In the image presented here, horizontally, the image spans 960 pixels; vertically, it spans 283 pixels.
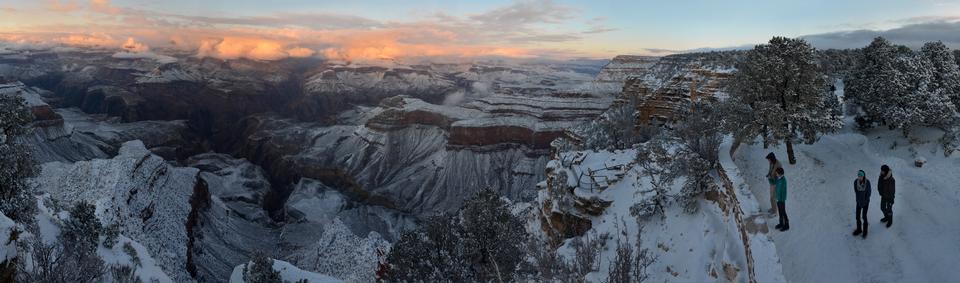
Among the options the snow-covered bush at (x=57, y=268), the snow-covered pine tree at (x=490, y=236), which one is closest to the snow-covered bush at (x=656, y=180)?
the snow-covered pine tree at (x=490, y=236)

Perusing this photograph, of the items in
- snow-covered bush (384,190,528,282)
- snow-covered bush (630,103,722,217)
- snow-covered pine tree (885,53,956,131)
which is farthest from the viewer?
snow-covered bush (384,190,528,282)

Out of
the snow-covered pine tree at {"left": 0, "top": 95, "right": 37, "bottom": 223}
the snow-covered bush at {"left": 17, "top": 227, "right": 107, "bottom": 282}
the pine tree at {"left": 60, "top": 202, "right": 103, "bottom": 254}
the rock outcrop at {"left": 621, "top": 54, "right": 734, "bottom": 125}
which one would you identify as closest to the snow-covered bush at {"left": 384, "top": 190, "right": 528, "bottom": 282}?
the snow-covered bush at {"left": 17, "top": 227, "right": 107, "bottom": 282}

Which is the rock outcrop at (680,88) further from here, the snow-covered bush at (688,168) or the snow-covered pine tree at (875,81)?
the snow-covered bush at (688,168)

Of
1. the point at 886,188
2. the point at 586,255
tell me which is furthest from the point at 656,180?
the point at 586,255

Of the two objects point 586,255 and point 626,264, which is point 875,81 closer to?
point 586,255

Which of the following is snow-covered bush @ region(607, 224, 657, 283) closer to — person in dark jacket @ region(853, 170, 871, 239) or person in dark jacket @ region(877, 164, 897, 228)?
person in dark jacket @ region(853, 170, 871, 239)

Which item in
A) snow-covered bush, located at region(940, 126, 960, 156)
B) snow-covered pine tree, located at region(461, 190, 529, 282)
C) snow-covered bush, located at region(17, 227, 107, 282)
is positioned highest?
snow-covered bush, located at region(940, 126, 960, 156)
